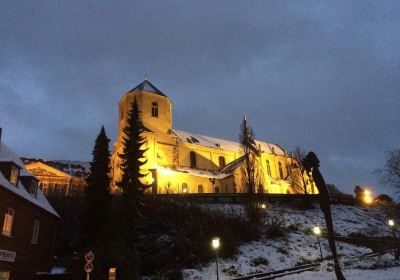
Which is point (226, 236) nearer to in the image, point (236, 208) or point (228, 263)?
point (228, 263)

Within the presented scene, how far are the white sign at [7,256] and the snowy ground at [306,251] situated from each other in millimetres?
10394

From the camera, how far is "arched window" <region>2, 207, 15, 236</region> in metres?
19.5

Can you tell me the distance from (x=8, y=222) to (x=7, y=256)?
74.0 inches

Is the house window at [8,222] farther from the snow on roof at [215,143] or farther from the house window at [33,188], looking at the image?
the snow on roof at [215,143]

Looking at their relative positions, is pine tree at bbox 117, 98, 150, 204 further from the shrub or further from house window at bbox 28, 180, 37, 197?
the shrub

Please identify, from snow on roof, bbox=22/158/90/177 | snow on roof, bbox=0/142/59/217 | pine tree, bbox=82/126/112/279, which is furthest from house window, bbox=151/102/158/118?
snow on roof, bbox=0/142/59/217

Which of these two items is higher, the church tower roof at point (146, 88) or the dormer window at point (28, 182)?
the church tower roof at point (146, 88)

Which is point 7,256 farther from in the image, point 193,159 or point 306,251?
point 193,159

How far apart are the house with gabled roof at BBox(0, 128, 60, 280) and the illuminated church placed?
2356 centimetres

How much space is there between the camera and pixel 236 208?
36875 millimetres

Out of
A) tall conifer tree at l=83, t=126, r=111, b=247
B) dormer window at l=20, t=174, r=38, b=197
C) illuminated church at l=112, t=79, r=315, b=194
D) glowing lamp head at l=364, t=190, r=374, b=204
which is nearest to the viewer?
dormer window at l=20, t=174, r=38, b=197

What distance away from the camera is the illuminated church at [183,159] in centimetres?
5299

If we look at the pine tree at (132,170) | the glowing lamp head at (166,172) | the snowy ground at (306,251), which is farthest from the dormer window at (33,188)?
the glowing lamp head at (166,172)

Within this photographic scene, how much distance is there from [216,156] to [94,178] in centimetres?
3743
